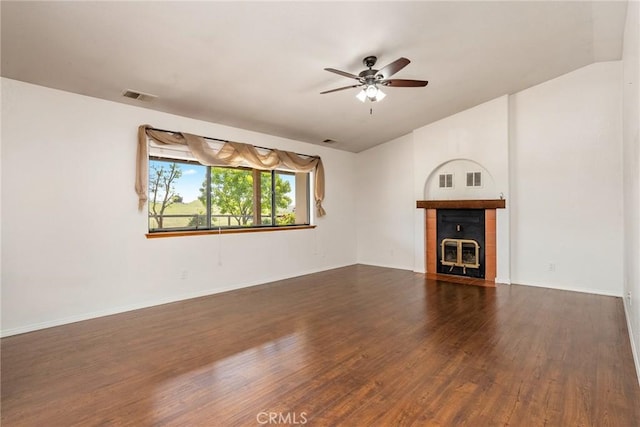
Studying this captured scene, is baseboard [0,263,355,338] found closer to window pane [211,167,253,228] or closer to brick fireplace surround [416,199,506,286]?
window pane [211,167,253,228]

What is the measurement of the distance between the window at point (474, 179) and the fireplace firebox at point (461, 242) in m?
0.50

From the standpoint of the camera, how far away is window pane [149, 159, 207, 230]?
15.0 ft

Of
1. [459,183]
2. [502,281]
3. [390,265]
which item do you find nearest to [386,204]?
[390,265]

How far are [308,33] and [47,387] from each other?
11.7ft

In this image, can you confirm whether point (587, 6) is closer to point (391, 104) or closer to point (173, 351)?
point (391, 104)

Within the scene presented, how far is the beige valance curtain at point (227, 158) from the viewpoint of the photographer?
4.26 m

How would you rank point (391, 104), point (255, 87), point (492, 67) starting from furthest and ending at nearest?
point (391, 104), point (492, 67), point (255, 87)

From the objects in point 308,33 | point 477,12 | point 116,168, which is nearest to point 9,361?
point 116,168

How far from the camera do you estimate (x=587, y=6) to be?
3.34 meters

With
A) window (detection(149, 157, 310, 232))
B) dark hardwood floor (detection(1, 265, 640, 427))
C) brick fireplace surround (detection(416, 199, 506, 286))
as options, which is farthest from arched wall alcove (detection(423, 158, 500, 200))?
window (detection(149, 157, 310, 232))

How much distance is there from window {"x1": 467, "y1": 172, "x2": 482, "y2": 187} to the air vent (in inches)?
208

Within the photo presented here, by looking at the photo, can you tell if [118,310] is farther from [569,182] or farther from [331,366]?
[569,182]

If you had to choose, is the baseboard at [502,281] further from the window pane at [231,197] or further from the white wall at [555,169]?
the window pane at [231,197]

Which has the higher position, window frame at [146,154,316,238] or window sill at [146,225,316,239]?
window frame at [146,154,316,238]
